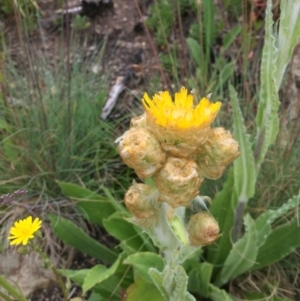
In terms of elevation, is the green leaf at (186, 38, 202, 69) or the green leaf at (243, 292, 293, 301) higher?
the green leaf at (186, 38, 202, 69)

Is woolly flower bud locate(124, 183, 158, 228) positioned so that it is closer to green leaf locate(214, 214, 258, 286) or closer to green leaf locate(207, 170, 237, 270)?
green leaf locate(214, 214, 258, 286)

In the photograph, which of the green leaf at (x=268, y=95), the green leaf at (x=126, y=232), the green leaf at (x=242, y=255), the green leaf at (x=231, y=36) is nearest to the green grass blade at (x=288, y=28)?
the green leaf at (x=268, y=95)

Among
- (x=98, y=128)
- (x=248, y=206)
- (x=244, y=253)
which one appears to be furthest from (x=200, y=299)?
(x=98, y=128)

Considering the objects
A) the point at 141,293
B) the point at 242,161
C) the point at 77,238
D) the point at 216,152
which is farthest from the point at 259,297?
the point at 216,152

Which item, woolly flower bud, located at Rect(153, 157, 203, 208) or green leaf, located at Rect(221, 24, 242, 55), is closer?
woolly flower bud, located at Rect(153, 157, 203, 208)

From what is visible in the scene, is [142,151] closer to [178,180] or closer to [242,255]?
[178,180]

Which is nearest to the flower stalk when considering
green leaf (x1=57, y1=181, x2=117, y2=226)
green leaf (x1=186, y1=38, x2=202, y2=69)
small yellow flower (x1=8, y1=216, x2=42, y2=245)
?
small yellow flower (x1=8, y1=216, x2=42, y2=245)
